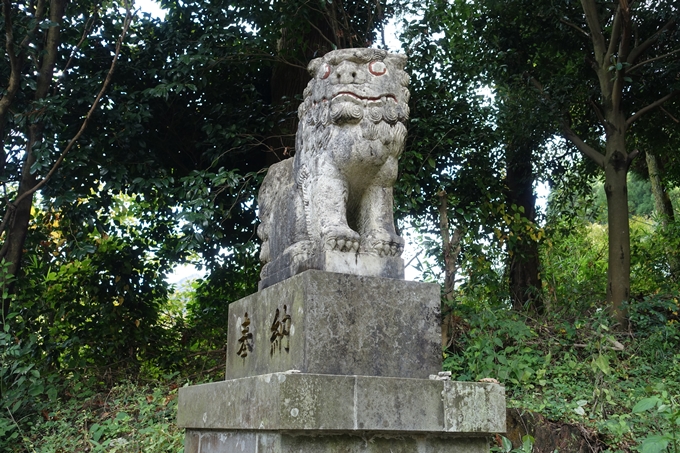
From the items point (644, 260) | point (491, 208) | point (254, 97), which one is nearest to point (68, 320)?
point (254, 97)

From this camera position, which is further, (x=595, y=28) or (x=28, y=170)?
(x=595, y=28)

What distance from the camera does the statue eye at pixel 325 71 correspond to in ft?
11.6

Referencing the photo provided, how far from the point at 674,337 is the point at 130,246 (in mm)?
5654

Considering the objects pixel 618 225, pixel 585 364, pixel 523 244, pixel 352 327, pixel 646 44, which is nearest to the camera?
pixel 352 327

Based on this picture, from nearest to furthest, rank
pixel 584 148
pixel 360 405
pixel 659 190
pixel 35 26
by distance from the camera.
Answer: pixel 360 405, pixel 35 26, pixel 584 148, pixel 659 190

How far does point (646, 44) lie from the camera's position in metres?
7.79

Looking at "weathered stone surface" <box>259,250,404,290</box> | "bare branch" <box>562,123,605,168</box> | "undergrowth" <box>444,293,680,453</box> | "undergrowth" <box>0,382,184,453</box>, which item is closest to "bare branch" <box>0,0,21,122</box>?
"undergrowth" <box>0,382,184,453</box>

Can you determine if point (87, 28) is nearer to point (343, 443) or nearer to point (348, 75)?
point (348, 75)

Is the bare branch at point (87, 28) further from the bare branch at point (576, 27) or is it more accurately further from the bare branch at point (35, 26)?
the bare branch at point (576, 27)

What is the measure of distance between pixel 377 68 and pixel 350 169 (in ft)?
1.75

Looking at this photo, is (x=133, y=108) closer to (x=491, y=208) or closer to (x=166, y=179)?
(x=166, y=179)

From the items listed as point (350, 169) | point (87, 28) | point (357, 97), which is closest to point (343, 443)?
point (350, 169)

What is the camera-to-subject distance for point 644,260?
31.6 ft

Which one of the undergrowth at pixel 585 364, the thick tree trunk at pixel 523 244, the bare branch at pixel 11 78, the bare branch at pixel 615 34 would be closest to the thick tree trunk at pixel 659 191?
the thick tree trunk at pixel 523 244
